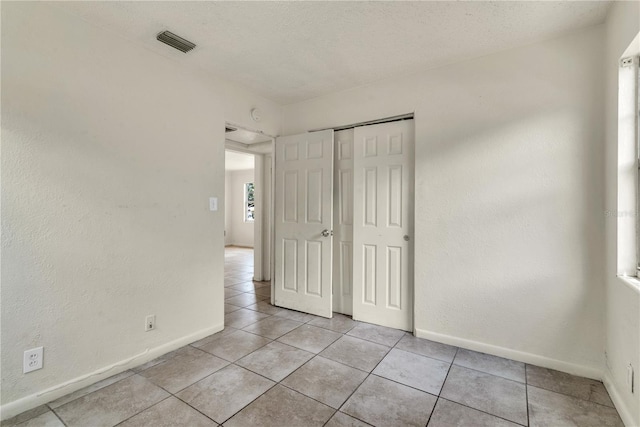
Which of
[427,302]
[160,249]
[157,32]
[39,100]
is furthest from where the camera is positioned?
[427,302]

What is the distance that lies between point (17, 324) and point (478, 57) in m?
3.75

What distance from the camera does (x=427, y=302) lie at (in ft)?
8.83

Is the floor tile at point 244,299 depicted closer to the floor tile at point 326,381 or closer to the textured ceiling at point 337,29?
the floor tile at point 326,381

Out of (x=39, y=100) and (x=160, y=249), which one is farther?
(x=160, y=249)

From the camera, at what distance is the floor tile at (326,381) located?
1.86 metres

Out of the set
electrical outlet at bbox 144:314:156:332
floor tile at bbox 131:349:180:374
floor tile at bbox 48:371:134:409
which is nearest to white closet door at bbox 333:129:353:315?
floor tile at bbox 131:349:180:374

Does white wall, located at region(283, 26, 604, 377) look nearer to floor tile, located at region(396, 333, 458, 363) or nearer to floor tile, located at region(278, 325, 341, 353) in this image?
floor tile, located at region(396, 333, 458, 363)

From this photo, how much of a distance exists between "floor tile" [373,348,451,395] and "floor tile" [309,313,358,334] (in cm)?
62

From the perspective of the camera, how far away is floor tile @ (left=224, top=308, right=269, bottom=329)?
3.04 metres

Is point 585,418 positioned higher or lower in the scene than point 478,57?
lower

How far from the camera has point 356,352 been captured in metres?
2.45

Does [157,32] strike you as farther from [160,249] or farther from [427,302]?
[427,302]

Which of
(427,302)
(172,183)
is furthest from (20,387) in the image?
(427,302)

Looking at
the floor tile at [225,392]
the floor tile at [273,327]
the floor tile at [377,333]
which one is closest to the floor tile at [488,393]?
the floor tile at [377,333]
